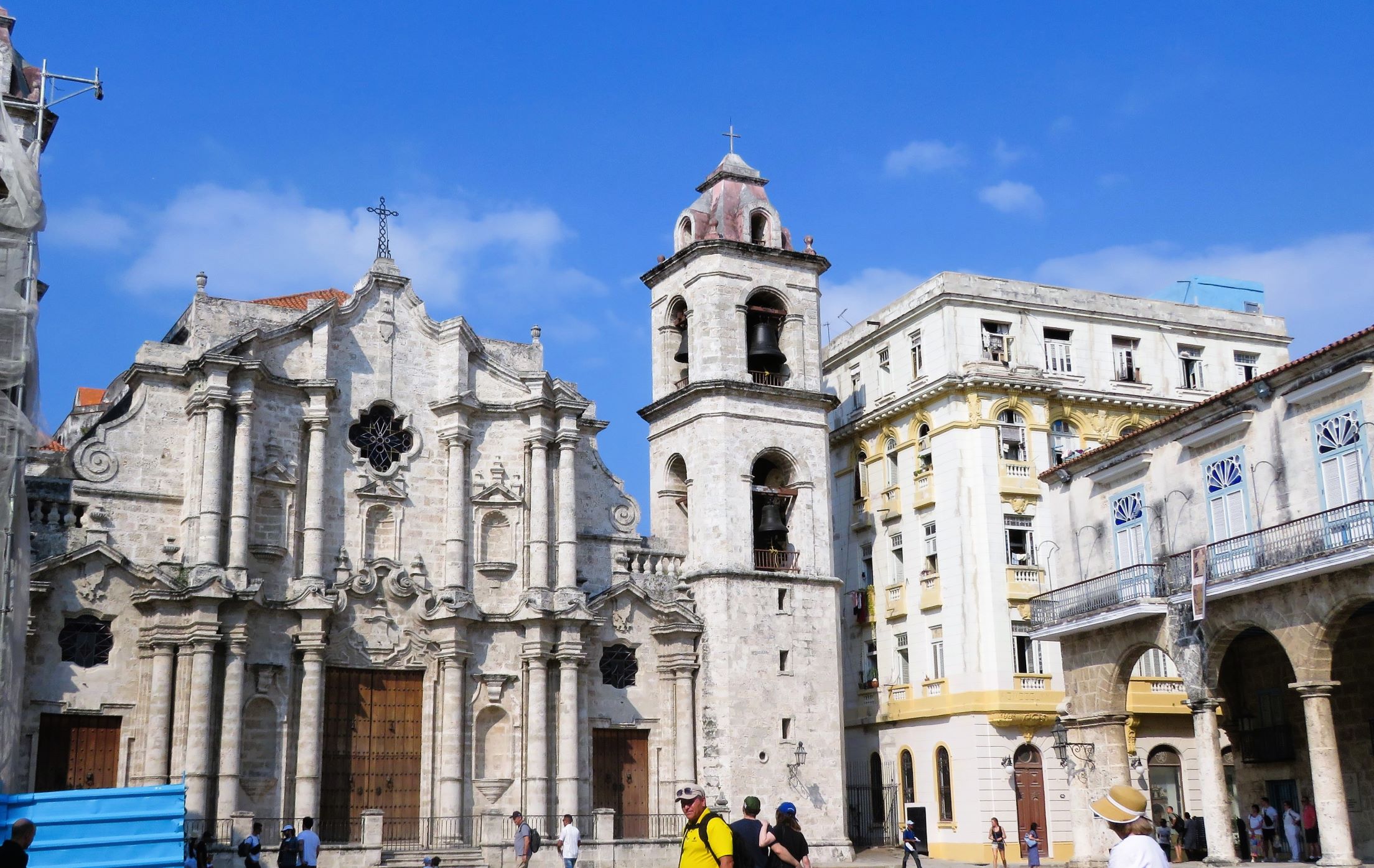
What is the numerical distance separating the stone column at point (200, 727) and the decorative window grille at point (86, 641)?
176cm

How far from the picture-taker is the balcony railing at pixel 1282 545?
75.4 feet

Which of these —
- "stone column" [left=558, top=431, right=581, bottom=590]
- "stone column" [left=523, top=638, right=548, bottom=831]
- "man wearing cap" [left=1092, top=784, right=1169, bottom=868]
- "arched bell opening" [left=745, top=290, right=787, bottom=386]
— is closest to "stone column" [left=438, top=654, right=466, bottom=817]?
"stone column" [left=523, top=638, right=548, bottom=831]

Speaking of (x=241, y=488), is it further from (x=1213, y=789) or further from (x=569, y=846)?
(x=1213, y=789)

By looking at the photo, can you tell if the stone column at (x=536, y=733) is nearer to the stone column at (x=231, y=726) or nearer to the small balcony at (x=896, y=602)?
the stone column at (x=231, y=726)

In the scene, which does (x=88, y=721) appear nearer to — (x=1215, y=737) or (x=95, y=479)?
(x=95, y=479)

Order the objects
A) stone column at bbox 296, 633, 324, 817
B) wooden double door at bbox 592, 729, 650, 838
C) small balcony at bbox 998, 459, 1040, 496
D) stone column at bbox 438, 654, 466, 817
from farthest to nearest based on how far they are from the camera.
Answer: small balcony at bbox 998, 459, 1040, 496, wooden double door at bbox 592, 729, 650, 838, stone column at bbox 438, 654, 466, 817, stone column at bbox 296, 633, 324, 817

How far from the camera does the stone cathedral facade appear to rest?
2936cm

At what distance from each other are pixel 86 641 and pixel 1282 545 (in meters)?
22.3

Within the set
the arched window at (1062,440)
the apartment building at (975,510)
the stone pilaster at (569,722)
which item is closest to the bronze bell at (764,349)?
the apartment building at (975,510)

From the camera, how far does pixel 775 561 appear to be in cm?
3603

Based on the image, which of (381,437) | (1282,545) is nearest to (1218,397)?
(1282,545)

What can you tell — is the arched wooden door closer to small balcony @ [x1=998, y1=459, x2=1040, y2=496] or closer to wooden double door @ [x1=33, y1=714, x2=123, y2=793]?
small balcony @ [x1=998, y1=459, x2=1040, y2=496]

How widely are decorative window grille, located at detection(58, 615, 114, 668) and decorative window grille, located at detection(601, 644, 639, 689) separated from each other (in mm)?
10782

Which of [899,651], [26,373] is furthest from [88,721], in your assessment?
[899,651]
